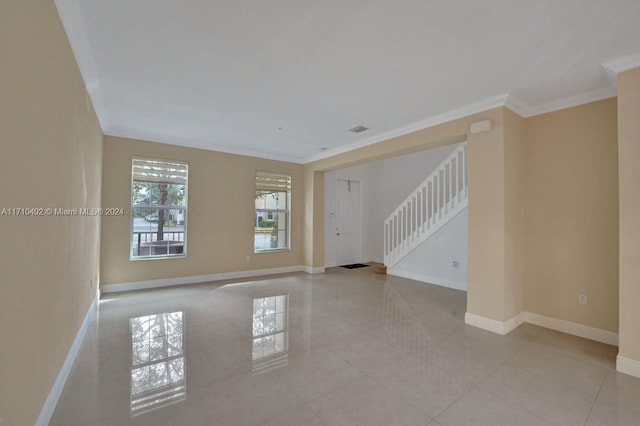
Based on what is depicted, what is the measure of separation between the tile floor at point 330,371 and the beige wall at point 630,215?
1.31 ft

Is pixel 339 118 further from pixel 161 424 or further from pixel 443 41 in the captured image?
pixel 161 424

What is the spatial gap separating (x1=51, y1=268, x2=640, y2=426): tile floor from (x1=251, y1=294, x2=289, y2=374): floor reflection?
2 centimetres

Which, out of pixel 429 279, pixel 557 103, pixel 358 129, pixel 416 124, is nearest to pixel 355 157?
pixel 358 129

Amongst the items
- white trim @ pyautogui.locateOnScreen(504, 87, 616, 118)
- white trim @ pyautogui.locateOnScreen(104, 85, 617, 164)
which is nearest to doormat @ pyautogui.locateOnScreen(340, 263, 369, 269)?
white trim @ pyautogui.locateOnScreen(104, 85, 617, 164)

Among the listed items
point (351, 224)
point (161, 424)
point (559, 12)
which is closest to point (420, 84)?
point (559, 12)

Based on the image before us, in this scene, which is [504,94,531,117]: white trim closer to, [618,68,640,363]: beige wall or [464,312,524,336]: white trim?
[618,68,640,363]: beige wall

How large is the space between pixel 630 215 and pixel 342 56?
2879 millimetres

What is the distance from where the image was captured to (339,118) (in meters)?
4.14

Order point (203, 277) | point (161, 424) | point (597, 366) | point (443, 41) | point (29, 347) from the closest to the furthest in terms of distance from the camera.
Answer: point (29, 347) → point (161, 424) → point (443, 41) → point (597, 366) → point (203, 277)

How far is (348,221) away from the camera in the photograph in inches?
321

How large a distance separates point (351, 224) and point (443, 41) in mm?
6115

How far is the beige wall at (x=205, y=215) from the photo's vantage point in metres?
4.82

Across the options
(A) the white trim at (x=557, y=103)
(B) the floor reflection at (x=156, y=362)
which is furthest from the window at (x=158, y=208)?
(A) the white trim at (x=557, y=103)

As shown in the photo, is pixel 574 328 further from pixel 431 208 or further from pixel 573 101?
A: pixel 431 208
